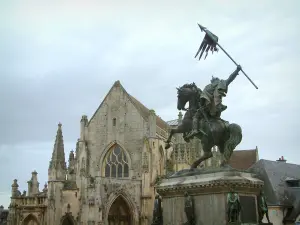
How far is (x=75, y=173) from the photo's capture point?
136 feet

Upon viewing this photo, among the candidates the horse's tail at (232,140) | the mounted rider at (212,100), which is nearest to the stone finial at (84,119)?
the mounted rider at (212,100)

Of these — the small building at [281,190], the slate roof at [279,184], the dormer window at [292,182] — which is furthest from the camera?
the dormer window at [292,182]

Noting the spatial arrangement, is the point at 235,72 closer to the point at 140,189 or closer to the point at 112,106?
the point at 140,189

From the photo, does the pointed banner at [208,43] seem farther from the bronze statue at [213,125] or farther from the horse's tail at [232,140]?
the horse's tail at [232,140]

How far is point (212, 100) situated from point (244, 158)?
47216 mm

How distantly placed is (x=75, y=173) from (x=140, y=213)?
28.0 ft

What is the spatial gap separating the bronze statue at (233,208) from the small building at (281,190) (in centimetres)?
1900

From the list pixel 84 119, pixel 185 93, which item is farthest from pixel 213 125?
pixel 84 119

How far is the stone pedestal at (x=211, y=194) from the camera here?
8.26 meters

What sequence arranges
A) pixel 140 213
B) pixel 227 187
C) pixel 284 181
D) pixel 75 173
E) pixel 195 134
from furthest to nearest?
1. pixel 75 173
2. pixel 140 213
3. pixel 284 181
4. pixel 195 134
5. pixel 227 187

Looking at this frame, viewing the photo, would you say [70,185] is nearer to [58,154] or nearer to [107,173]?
[58,154]

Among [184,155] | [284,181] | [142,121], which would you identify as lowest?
[284,181]

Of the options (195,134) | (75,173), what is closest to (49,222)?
(75,173)

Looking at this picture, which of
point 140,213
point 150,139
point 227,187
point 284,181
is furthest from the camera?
point 150,139
